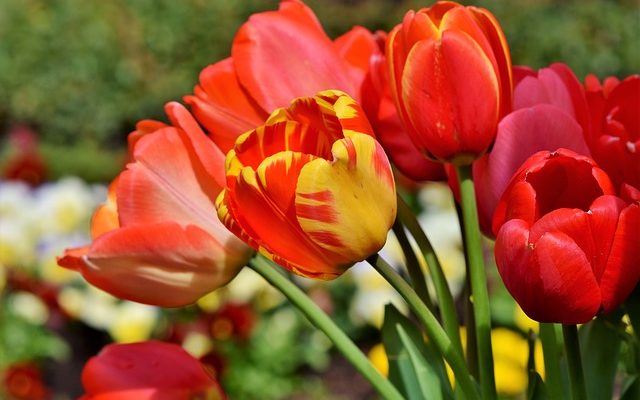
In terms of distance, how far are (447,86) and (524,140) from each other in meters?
0.05

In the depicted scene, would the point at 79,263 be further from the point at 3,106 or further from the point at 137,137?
the point at 3,106

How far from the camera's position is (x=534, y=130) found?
58cm

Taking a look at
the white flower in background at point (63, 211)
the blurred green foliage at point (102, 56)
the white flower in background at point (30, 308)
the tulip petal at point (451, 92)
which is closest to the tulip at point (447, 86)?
the tulip petal at point (451, 92)

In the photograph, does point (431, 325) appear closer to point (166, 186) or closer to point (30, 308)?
point (166, 186)

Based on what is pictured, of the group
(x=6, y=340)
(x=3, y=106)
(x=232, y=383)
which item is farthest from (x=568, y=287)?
(x=3, y=106)

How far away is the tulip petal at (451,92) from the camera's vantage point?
1.87 feet

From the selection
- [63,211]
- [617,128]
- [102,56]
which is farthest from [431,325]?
[102,56]

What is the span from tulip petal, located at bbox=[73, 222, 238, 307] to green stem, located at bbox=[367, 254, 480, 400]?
10 cm

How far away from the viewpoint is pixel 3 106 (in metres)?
8.17

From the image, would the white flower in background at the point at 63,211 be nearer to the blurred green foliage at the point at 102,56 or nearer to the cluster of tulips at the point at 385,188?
the cluster of tulips at the point at 385,188

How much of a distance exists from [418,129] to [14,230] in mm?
2775

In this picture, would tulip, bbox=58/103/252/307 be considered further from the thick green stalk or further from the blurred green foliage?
the blurred green foliage

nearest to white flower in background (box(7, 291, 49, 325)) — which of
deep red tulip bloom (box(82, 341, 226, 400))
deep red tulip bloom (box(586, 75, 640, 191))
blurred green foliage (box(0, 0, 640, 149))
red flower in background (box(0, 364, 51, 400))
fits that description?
red flower in background (box(0, 364, 51, 400))

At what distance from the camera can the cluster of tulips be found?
515mm
